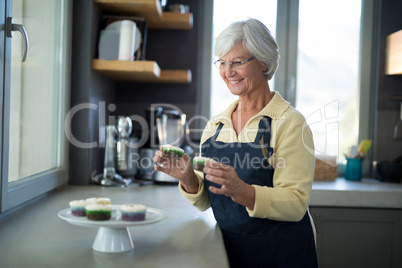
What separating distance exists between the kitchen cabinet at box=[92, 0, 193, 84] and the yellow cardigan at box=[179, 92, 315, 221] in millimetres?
995

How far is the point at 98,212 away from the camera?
104cm

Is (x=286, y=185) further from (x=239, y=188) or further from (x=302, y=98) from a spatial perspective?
(x=302, y=98)

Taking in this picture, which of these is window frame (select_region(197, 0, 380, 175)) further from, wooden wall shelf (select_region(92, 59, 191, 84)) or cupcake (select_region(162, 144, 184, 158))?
cupcake (select_region(162, 144, 184, 158))

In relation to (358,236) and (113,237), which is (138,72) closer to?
(113,237)

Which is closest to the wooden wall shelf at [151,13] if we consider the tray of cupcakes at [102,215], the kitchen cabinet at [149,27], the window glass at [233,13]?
the kitchen cabinet at [149,27]

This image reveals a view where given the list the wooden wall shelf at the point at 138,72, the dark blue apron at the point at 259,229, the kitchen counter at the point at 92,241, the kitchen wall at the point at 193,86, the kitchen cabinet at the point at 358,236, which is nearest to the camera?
the kitchen counter at the point at 92,241

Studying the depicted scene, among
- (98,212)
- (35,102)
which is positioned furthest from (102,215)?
(35,102)

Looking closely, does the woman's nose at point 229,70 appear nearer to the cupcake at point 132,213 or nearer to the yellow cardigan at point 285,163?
the yellow cardigan at point 285,163

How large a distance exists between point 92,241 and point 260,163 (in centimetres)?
54

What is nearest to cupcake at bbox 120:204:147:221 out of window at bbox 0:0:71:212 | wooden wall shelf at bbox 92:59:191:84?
window at bbox 0:0:71:212

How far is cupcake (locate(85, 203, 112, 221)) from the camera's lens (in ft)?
3.41

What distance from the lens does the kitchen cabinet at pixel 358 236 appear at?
2305mm

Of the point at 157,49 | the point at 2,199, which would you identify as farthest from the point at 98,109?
the point at 2,199

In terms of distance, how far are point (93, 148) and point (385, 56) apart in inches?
76.8
